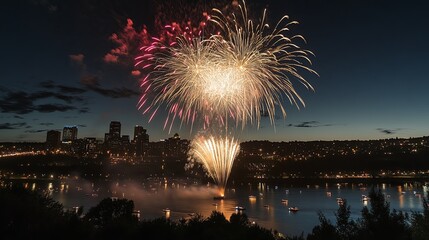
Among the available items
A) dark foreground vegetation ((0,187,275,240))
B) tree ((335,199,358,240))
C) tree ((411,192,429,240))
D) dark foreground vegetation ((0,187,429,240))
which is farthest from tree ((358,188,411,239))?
dark foreground vegetation ((0,187,275,240))

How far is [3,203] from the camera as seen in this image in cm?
1423

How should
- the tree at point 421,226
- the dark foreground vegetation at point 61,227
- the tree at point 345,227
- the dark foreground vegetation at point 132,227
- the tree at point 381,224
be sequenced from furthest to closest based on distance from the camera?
the tree at point 345,227 < the tree at point 381,224 < the tree at point 421,226 < the dark foreground vegetation at point 132,227 < the dark foreground vegetation at point 61,227

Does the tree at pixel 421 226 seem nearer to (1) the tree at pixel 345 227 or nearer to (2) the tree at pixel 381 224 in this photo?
(2) the tree at pixel 381 224

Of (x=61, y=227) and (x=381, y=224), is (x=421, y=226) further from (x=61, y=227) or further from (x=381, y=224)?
(x=61, y=227)

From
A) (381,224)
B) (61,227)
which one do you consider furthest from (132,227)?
(381,224)

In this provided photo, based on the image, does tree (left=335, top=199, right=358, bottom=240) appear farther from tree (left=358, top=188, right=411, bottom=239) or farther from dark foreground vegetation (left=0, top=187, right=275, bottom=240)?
dark foreground vegetation (left=0, top=187, right=275, bottom=240)

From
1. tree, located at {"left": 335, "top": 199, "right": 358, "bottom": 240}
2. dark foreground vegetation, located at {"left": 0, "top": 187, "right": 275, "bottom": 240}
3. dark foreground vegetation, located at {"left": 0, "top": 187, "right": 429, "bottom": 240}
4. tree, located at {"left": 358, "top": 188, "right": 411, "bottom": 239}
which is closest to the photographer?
dark foreground vegetation, located at {"left": 0, "top": 187, "right": 275, "bottom": 240}

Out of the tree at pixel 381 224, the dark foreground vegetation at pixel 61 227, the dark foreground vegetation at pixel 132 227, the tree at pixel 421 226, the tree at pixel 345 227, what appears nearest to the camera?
the dark foreground vegetation at pixel 61 227

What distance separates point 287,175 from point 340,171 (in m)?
31.8

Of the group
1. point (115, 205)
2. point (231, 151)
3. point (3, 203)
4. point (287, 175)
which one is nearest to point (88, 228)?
point (3, 203)

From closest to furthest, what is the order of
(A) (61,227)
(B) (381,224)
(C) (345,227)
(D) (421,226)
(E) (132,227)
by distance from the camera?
1. (A) (61,227)
2. (D) (421,226)
3. (B) (381,224)
4. (E) (132,227)
5. (C) (345,227)

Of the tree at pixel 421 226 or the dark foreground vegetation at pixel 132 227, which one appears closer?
the dark foreground vegetation at pixel 132 227

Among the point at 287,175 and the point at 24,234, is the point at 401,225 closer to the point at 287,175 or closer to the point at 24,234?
the point at 24,234

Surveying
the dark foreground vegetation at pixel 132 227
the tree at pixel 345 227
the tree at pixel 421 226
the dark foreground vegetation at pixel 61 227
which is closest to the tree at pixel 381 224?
the dark foreground vegetation at pixel 132 227
